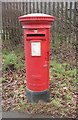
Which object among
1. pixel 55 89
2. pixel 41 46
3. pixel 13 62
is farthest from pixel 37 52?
pixel 13 62

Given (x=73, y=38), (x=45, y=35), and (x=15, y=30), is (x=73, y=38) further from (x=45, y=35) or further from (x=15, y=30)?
(x=45, y=35)

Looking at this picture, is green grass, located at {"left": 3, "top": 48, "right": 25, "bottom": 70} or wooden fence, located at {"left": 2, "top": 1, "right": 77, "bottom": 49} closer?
green grass, located at {"left": 3, "top": 48, "right": 25, "bottom": 70}

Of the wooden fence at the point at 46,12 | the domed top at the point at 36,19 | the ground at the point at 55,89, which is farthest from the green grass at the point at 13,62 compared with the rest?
the domed top at the point at 36,19

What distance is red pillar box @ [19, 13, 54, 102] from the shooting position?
4.07 meters

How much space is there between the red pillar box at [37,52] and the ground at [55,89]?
0.67 feet

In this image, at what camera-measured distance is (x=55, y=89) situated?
16.3ft

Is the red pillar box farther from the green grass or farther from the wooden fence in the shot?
the wooden fence

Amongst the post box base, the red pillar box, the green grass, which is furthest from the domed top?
the green grass

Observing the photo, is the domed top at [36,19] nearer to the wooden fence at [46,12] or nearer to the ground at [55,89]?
the ground at [55,89]

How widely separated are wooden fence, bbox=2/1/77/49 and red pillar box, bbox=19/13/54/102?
2593 millimetres

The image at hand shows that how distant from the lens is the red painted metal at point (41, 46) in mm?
4049

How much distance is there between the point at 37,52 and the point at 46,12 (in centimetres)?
310

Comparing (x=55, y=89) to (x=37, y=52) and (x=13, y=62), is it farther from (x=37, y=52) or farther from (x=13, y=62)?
(x=13, y=62)

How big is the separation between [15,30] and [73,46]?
1750 mm
